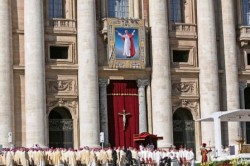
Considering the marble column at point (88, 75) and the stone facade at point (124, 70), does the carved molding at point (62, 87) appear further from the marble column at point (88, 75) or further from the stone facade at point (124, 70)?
the marble column at point (88, 75)

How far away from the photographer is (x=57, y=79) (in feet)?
193

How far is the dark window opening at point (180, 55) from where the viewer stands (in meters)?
63.0

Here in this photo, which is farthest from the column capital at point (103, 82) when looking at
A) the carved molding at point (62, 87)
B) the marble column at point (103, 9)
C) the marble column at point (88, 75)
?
the marble column at point (103, 9)

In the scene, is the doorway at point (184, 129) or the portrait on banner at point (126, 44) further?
the doorway at point (184, 129)

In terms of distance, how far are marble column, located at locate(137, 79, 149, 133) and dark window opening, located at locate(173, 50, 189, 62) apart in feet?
11.3

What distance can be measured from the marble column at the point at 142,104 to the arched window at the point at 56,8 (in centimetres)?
751

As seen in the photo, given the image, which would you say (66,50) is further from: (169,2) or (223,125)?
(223,125)

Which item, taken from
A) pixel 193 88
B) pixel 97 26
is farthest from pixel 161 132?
pixel 97 26

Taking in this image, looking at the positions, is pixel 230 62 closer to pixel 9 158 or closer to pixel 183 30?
pixel 183 30

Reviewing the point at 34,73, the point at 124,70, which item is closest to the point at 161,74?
the point at 124,70

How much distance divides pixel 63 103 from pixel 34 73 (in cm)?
354

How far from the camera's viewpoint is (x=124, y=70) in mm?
60656

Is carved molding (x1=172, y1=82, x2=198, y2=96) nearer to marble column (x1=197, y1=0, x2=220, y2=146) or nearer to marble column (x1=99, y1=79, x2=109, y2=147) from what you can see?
marble column (x1=197, y1=0, x2=220, y2=146)

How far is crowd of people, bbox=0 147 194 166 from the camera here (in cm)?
4834
